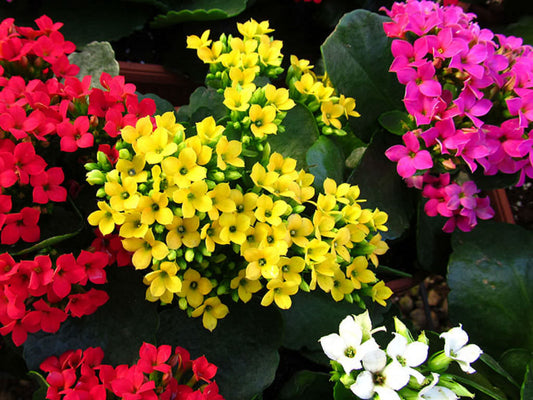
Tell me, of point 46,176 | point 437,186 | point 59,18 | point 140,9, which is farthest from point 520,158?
point 59,18

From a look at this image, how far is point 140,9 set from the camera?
1.29 metres

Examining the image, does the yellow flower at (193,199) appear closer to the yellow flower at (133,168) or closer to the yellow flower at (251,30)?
the yellow flower at (133,168)

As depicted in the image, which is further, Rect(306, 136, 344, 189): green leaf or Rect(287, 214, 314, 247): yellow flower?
Rect(306, 136, 344, 189): green leaf

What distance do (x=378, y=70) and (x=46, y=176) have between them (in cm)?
68

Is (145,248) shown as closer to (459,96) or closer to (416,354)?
(416,354)

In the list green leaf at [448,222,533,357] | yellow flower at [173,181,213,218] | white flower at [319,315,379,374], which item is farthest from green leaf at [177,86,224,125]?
green leaf at [448,222,533,357]

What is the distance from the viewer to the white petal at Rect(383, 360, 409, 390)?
548 mm

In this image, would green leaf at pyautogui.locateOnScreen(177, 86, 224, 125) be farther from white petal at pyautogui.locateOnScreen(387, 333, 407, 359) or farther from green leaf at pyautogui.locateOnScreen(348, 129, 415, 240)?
white petal at pyautogui.locateOnScreen(387, 333, 407, 359)

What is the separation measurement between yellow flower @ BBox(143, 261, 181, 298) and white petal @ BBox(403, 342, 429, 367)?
0.30 m

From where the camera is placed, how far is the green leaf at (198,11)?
1136 millimetres

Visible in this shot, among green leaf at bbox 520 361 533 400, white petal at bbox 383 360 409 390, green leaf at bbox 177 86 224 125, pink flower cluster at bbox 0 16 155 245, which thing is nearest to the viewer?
white petal at bbox 383 360 409 390

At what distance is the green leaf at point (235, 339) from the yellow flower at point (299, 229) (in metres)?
0.25

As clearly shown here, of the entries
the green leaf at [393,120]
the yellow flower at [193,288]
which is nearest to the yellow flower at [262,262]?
the yellow flower at [193,288]

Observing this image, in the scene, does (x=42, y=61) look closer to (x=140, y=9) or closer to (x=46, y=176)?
(x=46, y=176)
